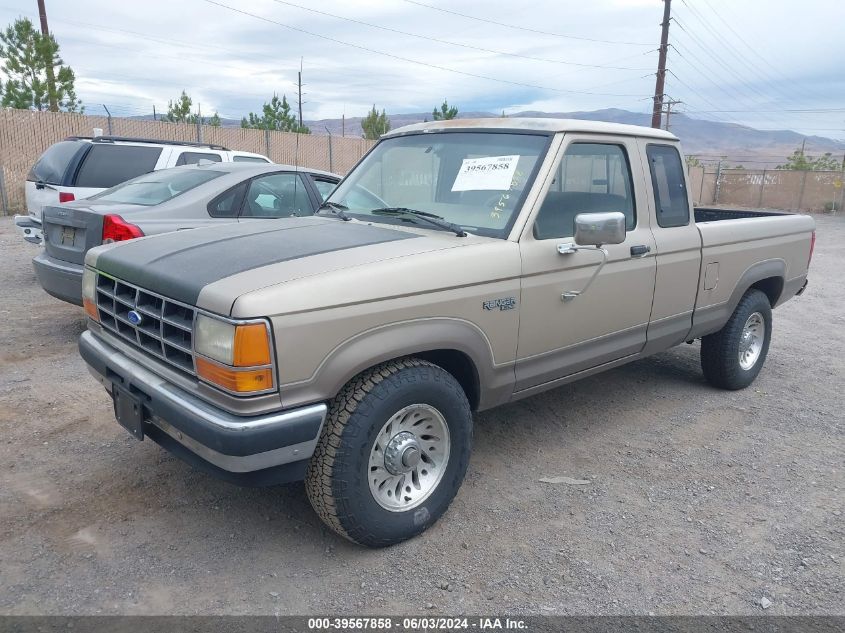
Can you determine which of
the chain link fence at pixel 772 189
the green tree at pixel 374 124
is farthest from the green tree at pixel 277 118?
the chain link fence at pixel 772 189

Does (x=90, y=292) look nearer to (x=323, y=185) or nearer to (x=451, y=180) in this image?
(x=451, y=180)

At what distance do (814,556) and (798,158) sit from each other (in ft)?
150

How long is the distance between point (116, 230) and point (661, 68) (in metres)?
29.7

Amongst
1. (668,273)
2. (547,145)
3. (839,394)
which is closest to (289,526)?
(547,145)

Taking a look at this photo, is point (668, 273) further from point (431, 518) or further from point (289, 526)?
point (289, 526)

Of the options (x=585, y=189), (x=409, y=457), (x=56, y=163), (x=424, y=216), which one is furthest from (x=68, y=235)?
(x=585, y=189)

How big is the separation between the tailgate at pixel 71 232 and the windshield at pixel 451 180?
94.4 inches

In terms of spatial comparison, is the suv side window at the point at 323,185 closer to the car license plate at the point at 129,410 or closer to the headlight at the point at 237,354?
the car license plate at the point at 129,410

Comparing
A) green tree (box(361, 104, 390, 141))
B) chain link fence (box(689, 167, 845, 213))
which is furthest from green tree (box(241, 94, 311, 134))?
chain link fence (box(689, 167, 845, 213))

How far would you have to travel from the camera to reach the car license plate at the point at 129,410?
2.93 m

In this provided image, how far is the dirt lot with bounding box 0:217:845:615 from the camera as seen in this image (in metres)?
2.75

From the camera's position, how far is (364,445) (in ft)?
9.18

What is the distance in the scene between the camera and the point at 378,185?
13.4ft

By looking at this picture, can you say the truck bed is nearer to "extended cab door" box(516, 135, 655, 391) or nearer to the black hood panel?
"extended cab door" box(516, 135, 655, 391)
